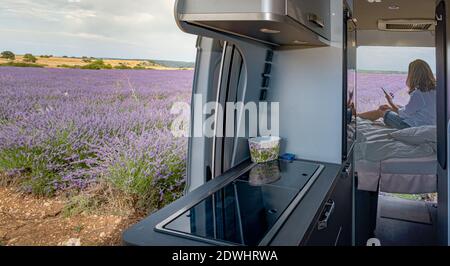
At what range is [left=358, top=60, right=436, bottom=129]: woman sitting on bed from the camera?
3.46m

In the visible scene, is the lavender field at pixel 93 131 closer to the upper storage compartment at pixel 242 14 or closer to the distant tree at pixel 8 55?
the distant tree at pixel 8 55

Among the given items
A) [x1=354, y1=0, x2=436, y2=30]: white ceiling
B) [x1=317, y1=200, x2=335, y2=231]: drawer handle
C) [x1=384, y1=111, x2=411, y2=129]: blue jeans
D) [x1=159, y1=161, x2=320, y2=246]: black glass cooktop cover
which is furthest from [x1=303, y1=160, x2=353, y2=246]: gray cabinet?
[x1=354, y1=0, x2=436, y2=30]: white ceiling

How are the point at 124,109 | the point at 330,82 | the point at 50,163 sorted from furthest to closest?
the point at 330,82 < the point at 124,109 < the point at 50,163

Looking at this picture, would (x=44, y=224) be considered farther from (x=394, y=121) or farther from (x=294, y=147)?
(x=394, y=121)

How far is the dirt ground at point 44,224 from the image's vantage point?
1.11 meters

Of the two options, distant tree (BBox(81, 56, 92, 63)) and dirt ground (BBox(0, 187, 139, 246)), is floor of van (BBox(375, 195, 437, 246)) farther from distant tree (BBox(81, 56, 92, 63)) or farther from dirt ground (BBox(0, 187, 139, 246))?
distant tree (BBox(81, 56, 92, 63))

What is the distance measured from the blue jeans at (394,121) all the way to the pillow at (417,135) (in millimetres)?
216

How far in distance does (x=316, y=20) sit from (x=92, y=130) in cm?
109

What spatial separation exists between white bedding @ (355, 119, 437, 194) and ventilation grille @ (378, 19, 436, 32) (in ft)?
4.88

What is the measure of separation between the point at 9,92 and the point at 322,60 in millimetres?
1551

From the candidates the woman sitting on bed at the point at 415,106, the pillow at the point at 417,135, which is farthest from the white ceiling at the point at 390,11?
the pillow at the point at 417,135
